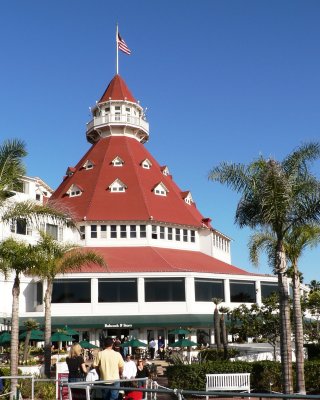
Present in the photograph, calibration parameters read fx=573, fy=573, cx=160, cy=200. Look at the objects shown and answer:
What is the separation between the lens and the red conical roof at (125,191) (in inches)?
2264

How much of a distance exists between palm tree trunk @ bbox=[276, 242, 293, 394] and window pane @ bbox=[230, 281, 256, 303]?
3225 centimetres

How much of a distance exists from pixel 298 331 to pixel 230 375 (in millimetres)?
3742

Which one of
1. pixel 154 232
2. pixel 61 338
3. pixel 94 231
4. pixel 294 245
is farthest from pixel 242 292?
pixel 294 245

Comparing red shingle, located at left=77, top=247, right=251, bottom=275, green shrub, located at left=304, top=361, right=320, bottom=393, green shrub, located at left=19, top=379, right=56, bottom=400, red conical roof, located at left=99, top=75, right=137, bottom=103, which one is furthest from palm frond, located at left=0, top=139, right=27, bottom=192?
red conical roof, located at left=99, top=75, right=137, bottom=103

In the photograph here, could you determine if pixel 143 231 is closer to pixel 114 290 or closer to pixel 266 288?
pixel 114 290

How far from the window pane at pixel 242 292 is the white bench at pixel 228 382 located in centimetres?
3219

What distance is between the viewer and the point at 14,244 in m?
24.7

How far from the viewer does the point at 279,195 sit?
23.0 m

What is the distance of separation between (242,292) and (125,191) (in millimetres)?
15803

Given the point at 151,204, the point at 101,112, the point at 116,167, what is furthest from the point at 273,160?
the point at 101,112

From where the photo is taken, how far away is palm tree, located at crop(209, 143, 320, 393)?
23.0 meters

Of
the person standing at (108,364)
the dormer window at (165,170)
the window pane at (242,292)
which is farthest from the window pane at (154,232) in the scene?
the person standing at (108,364)

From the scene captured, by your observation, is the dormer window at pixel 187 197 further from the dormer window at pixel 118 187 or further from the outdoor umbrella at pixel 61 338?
the outdoor umbrella at pixel 61 338

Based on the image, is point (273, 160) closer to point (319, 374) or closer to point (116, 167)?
point (319, 374)
